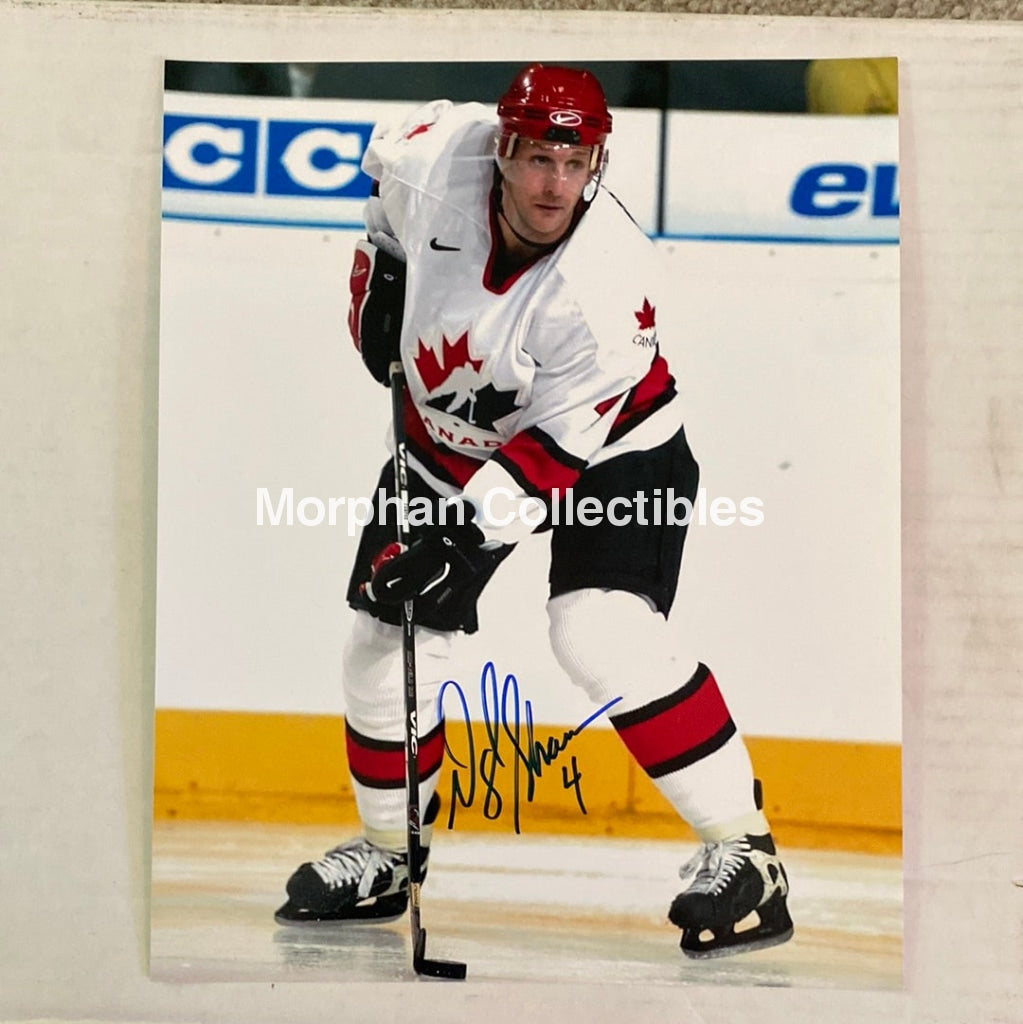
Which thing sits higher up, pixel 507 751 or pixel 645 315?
pixel 645 315

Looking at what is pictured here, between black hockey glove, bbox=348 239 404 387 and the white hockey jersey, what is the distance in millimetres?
19

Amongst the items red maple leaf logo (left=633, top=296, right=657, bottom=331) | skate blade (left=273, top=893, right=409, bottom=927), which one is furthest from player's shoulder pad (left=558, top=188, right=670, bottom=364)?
skate blade (left=273, top=893, right=409, bottom=927)

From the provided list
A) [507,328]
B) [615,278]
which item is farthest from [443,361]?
[615,278]

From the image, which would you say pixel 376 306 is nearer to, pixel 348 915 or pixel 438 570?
pixel 438 570

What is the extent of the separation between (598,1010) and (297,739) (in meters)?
0.53

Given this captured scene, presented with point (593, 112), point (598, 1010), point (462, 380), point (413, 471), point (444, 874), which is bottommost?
point (598, 1010)

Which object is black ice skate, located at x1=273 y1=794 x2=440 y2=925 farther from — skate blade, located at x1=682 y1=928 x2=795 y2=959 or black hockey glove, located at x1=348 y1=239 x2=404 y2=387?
black hockey glove, located at x1=348 y1=239 x2=404 y2=387

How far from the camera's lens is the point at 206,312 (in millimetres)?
1297

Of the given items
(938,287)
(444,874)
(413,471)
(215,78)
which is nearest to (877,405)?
(938,287)

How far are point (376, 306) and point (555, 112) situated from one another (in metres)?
0.34

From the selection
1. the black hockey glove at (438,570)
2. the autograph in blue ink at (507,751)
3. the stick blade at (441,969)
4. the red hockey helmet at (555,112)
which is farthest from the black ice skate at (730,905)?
the red hockey helmet at (555,112)

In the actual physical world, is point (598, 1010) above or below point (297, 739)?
below

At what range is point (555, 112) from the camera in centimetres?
122

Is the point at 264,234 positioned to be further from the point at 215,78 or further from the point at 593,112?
the point at 593,112
